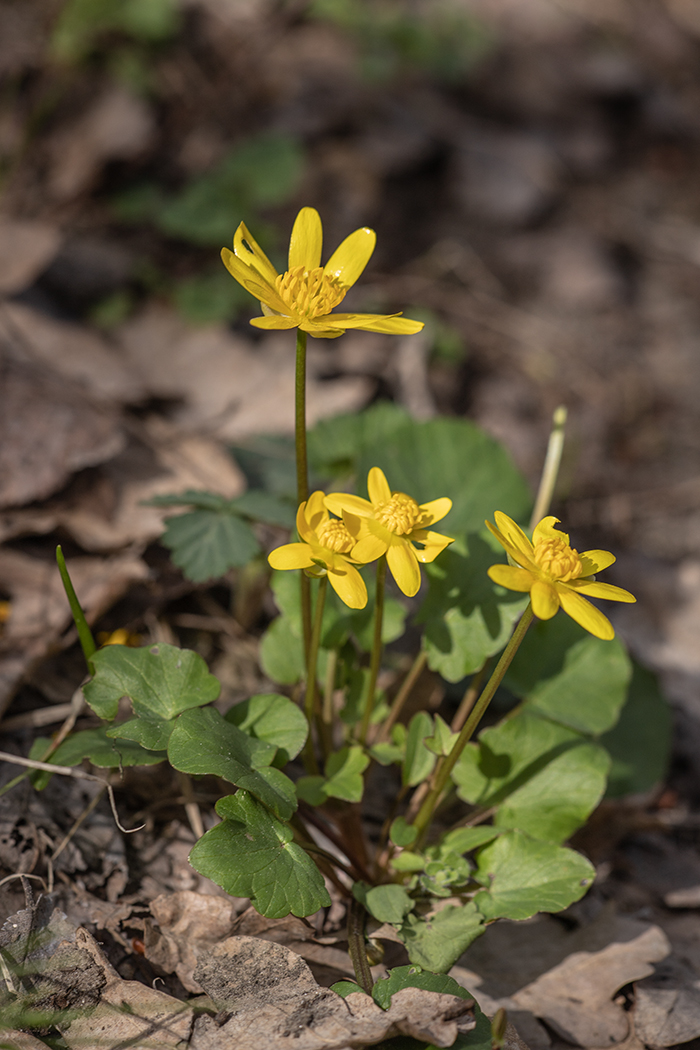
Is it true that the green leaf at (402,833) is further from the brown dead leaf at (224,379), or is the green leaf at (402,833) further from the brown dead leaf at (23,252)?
the brown dead leaf at (23,252)

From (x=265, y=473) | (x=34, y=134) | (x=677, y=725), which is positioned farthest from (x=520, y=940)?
(x=34, y=134)

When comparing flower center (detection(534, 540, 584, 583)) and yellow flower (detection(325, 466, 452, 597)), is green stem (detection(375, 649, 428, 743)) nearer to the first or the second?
yellow flower (detection(325, 466, 452, 597))

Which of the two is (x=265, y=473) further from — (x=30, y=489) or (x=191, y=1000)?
(x=191, y=1000)

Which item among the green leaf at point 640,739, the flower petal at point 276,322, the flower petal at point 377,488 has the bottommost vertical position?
the green leaf at point 640,739

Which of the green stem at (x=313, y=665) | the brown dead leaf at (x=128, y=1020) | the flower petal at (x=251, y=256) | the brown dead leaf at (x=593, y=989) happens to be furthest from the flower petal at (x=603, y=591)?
the brown dead leaf at (x=128, y=1020)

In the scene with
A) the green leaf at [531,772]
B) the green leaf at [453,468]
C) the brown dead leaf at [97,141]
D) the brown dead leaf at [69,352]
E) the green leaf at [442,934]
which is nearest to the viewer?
the green leaf at [442,934]

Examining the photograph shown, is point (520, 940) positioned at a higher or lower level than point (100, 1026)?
lower

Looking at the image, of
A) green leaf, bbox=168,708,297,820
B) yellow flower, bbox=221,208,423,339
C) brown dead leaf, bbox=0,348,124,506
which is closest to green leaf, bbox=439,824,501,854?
green leaf, bbox=168,708,297,820
